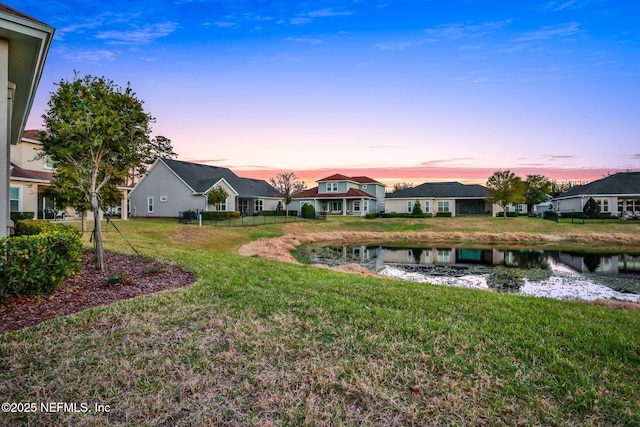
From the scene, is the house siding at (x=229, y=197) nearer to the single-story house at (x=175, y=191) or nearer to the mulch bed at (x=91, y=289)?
the single-story house at (x=175, y=191)

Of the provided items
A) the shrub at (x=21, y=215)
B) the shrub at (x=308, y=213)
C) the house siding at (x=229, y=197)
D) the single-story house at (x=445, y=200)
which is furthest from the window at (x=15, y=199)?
the single-story house at (x=445, y=200)

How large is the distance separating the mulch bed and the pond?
9.08m

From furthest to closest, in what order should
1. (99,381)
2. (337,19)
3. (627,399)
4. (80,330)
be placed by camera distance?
(337,19), (80,330), (99,381), (627,399)

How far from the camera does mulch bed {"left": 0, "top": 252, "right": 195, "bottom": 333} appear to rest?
5477 mm

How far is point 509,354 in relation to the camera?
423cm

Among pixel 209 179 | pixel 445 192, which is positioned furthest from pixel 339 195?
pixel 209 179

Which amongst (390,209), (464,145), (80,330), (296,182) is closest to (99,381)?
(80,330)

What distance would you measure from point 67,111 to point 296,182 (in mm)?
60824

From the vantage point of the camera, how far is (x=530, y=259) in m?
20.1

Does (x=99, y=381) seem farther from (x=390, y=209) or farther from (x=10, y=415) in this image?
(x=390, y=209)

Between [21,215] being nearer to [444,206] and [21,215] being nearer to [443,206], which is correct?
[443,206]

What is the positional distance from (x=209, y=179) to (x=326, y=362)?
37340 mm

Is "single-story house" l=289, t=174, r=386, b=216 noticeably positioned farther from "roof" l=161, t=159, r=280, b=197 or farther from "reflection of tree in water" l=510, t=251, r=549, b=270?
"reflection of tree in water" l=510, t=251, r=549, b=270

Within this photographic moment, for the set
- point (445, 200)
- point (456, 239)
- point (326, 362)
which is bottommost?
point (456, 239)
